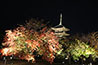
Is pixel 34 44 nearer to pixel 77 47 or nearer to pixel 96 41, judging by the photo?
pixel 77 47

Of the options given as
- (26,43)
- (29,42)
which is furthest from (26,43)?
(29,42)

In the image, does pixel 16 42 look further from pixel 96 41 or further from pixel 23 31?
pixel 96 41

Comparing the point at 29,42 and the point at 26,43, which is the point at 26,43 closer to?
the point at 26,43

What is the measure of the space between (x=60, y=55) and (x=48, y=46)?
5985mm

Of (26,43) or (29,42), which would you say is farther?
(26,43)

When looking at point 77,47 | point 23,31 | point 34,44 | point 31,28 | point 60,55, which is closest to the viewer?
point 34,44

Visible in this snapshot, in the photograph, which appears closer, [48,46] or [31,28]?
[48,46]

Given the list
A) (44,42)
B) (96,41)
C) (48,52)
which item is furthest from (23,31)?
(96,41)

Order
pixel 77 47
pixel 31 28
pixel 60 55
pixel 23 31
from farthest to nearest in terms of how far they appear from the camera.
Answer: pixel 60 55
pixel 77 47
pixel 31 28
pixel 23 31

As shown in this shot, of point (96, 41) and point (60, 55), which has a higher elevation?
point (96, 41)

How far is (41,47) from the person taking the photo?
11.9 meters

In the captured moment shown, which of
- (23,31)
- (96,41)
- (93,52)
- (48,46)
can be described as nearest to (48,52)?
(48,46)

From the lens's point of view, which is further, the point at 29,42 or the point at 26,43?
the point at 26,43

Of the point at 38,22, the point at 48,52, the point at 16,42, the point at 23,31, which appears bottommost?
the point at 48,52
